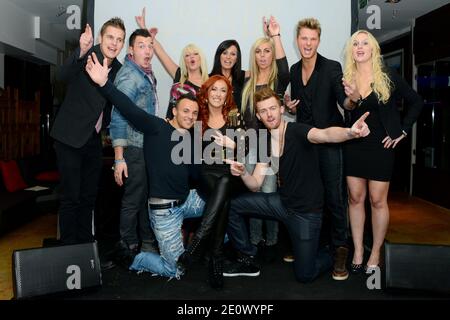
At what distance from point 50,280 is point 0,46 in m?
4.81

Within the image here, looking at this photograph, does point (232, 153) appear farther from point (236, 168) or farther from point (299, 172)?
point (299, 172)

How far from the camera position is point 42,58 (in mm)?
7223

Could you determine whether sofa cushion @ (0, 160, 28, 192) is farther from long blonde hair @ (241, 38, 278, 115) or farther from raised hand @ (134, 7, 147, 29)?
long blonde hair @ (241, 38, 278, 115)

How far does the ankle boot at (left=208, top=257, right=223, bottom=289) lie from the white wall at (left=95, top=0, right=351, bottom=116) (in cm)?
173

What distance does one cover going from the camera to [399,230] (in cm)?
453

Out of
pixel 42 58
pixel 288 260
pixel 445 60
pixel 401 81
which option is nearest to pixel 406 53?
pixel 445 60

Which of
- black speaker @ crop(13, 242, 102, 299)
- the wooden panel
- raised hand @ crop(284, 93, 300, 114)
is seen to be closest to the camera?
Answer: black speaker @ crop(13, 242, 102, 299)

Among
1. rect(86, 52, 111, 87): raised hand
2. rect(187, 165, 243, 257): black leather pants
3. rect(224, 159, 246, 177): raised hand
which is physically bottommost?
rect(187, 165, 243, 257): black leather pants

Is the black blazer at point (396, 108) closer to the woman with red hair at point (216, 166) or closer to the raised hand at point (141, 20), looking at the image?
the woman with red hair at point (216, 166)

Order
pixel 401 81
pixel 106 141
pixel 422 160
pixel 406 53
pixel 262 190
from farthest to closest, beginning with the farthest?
1. pixel 406 53
2. pixel 422 160
3. pixel 106 141
4. pixel 262 190
5. pixel 401 81

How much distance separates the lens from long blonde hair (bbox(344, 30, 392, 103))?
2623mm

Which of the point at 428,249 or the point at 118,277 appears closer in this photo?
the point at 428,249

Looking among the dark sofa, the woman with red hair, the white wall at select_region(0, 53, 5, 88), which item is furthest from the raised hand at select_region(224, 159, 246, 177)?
the white wall at select_region(0, 53, 5, 88)

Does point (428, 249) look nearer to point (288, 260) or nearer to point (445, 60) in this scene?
point (288, 260)
